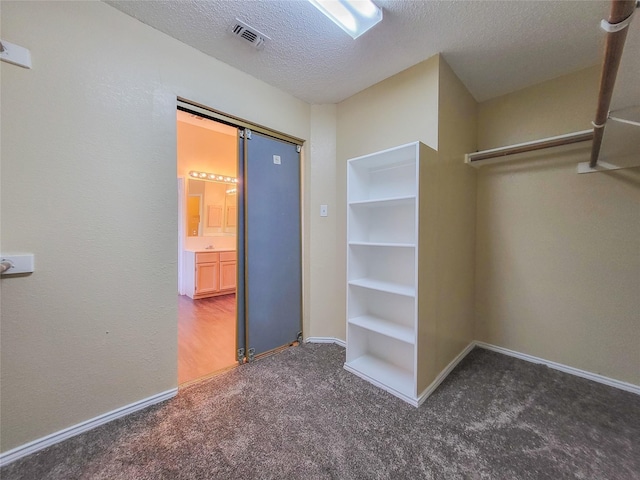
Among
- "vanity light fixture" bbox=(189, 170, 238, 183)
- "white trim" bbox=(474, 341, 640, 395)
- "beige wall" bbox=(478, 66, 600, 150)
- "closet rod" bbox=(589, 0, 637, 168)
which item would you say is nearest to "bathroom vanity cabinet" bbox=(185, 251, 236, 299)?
"vanity light fixture" bbox=(189, 170, 238, 183)

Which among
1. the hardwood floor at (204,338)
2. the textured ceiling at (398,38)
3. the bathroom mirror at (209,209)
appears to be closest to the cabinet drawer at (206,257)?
the bathroom mirror at (209,209)

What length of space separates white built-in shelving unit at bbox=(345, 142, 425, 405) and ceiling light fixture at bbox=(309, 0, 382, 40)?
0.80m

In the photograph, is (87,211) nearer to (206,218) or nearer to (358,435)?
(358,435)

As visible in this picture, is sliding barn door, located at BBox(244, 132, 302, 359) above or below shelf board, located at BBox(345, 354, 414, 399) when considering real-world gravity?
above

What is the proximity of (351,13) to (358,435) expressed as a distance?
2498mm

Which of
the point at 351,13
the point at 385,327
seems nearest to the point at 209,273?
the point at 385,327

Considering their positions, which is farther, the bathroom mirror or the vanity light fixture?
the bathroom mirror

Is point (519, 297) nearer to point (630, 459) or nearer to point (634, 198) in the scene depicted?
point (634, 198)

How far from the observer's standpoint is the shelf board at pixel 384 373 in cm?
179

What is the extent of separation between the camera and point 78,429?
1.42 m

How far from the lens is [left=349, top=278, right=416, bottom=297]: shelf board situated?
177 cm

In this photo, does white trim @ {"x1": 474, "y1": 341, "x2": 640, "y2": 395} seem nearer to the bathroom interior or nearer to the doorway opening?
the doorway opening

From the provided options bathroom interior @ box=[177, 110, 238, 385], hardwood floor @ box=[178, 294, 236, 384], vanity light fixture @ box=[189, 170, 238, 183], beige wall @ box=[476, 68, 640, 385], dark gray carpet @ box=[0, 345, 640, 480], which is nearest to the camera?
dark gray carpet @ box=[0, 345, 640, 480]

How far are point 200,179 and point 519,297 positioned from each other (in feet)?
16.1
